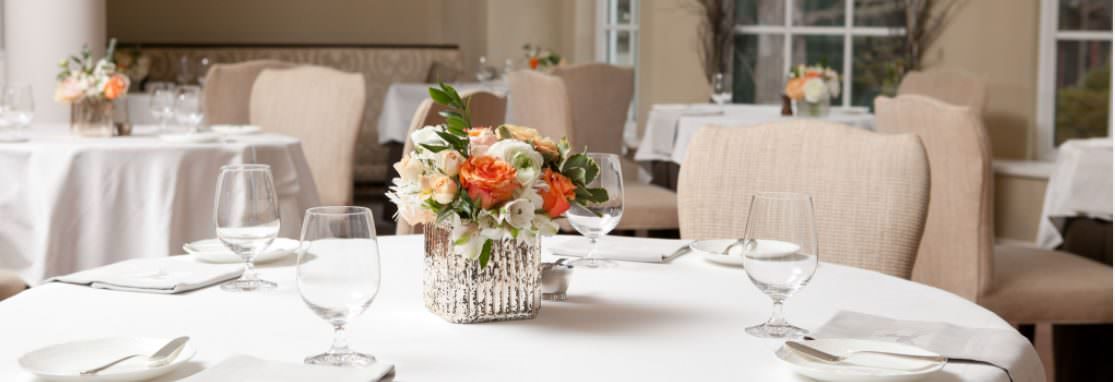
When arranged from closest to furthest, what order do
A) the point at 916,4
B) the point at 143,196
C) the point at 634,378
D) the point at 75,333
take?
the point at 634,378 → the point at 75,333 → the point at 143,196 → the point at 916,4

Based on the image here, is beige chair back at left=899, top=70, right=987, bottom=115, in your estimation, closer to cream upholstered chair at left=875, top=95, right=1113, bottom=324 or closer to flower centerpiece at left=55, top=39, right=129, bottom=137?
cream upholstered chair at left=875, top=95, right=1113, bottom=324

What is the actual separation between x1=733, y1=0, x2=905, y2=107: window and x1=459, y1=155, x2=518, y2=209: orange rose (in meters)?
6.02

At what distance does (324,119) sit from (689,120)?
1.55 meters

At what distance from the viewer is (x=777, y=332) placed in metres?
1.45

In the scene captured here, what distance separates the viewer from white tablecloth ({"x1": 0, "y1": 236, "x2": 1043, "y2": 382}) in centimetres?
130

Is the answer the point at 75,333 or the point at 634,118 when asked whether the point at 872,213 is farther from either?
the point at 634,118

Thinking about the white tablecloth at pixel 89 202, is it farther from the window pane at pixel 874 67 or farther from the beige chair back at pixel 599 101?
the window pane at pixel 874 67

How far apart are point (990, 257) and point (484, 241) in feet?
6.00

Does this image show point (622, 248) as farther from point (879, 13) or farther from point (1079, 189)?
point (879, 13)

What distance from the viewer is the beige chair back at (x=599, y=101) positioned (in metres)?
6.04

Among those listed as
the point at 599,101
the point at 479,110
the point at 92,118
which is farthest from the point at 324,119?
the point at 599,101

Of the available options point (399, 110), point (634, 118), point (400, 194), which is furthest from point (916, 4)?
point (400, 194)

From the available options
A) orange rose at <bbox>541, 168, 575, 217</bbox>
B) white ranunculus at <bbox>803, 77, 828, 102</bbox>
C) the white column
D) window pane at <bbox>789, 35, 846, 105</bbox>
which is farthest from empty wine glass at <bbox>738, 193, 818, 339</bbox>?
window pane at <bbox>789, 35, 846, 105</bbox>

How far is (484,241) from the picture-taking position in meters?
1.44
